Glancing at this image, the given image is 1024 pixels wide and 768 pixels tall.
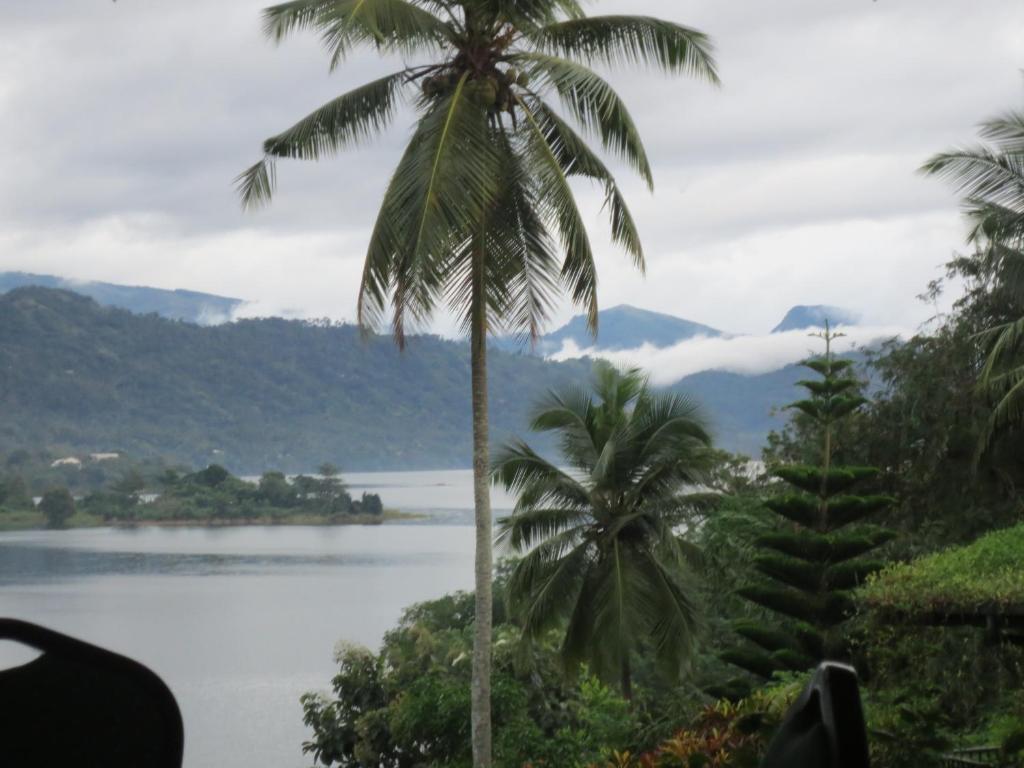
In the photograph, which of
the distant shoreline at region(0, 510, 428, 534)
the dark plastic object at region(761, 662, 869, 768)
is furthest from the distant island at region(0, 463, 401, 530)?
the dark plastic object at region(761, 662, 869, 768)

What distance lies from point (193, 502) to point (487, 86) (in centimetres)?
4070

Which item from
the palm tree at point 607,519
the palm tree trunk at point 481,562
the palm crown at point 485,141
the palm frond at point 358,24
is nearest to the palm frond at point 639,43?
the palm crown at point 485,141

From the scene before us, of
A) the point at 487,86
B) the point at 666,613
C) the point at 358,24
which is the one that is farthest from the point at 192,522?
the point at 358,24

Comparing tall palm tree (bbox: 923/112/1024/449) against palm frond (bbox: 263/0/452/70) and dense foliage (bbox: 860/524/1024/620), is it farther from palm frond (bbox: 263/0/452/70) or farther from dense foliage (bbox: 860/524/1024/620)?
dense foliage (bbox: 860/524/1024/620)

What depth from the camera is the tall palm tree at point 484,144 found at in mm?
12453

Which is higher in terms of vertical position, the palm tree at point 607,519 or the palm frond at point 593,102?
the palm frond at point 593,102

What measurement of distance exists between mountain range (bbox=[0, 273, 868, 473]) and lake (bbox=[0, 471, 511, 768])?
3032 mm

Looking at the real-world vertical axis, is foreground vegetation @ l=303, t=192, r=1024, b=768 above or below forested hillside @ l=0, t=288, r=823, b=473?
below

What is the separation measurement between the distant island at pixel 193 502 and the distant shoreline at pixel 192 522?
3 centimetres

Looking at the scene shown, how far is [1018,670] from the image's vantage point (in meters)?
10.4

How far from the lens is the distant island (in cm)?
4791

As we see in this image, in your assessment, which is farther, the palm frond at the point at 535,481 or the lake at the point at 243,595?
the lake at the point at 243,595

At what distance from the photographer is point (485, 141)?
42.2ft

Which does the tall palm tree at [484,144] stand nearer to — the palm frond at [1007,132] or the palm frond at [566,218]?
the palm frond at [566,218]
